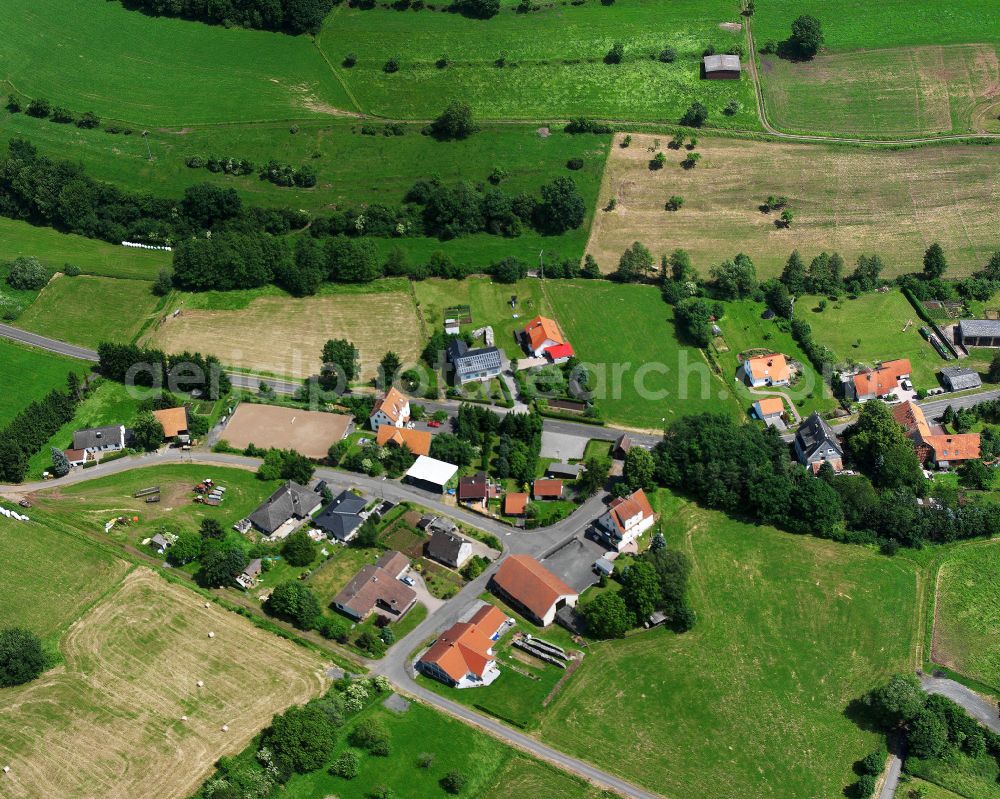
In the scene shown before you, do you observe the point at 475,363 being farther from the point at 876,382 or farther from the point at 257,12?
the point at 257,12

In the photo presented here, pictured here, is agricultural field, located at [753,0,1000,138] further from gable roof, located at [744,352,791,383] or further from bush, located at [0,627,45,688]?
bush, located at [0,627,45,688]

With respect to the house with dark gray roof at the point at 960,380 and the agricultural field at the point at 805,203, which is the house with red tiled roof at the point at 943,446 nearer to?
the house with dark gray roof at the point at 960,380

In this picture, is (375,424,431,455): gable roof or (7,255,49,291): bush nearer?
(375,424,431,455): gable roof

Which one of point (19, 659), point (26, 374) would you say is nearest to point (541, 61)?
point (26, 374)

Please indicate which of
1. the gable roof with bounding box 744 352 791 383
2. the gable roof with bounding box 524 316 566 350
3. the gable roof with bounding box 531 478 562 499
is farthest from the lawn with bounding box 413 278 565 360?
the gable roof with bounding box 744 352 791 383

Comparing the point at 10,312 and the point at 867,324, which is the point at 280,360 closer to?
the point at 10,312

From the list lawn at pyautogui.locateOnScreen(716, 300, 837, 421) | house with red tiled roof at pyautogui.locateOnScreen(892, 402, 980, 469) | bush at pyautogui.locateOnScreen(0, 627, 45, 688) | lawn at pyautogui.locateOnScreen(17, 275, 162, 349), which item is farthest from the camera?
lawn at pyautogui.locateOnScreen(17, 275, 162, 349)

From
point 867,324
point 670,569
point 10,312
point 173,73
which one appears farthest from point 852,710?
point 173,73
